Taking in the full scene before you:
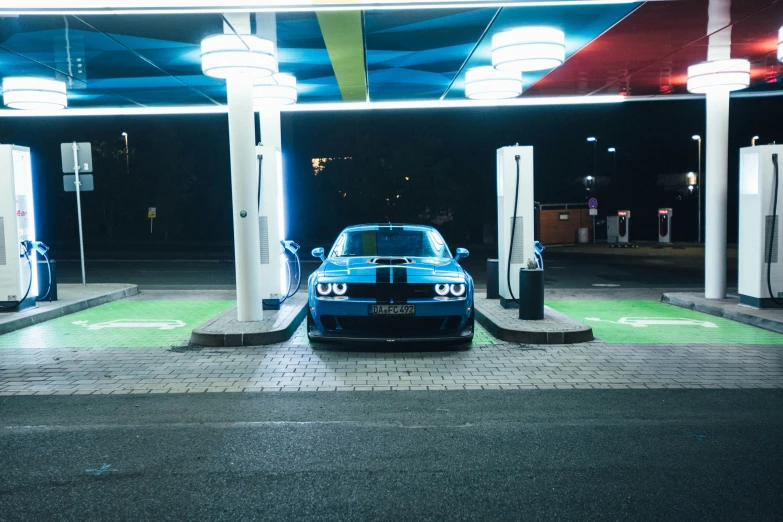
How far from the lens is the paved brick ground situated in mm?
6422

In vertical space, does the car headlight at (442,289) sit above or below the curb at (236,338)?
above

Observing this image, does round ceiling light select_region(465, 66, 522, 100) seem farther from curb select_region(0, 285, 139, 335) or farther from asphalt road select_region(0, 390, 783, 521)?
curb select_region(0, 285, 139, 335)

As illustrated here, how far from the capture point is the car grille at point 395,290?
7656 millimetres

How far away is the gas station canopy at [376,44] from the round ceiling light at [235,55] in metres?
0.25

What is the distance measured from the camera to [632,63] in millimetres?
11562

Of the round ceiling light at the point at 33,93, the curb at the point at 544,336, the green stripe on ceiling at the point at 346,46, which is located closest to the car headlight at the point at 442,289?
the curb at the point at 544,336

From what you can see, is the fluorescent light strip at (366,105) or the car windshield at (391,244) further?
the fluorescent light strip at (366,105)

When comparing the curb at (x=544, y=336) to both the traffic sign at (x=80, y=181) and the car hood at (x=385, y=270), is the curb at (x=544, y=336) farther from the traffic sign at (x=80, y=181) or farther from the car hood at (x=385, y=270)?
the traffic sign at (x=80, y=181)

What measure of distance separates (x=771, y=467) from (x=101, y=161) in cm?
5505

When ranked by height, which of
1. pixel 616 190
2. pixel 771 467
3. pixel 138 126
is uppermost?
pixel 138 126

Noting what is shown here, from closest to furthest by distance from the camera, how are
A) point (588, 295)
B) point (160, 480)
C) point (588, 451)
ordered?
point (160, 480)
point (588, 451)
point (588, 295)

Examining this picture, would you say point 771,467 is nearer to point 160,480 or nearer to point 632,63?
point 160,480

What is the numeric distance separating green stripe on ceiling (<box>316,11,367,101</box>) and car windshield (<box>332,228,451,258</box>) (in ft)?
9.03

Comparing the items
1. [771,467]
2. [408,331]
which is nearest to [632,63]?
[408,331]
